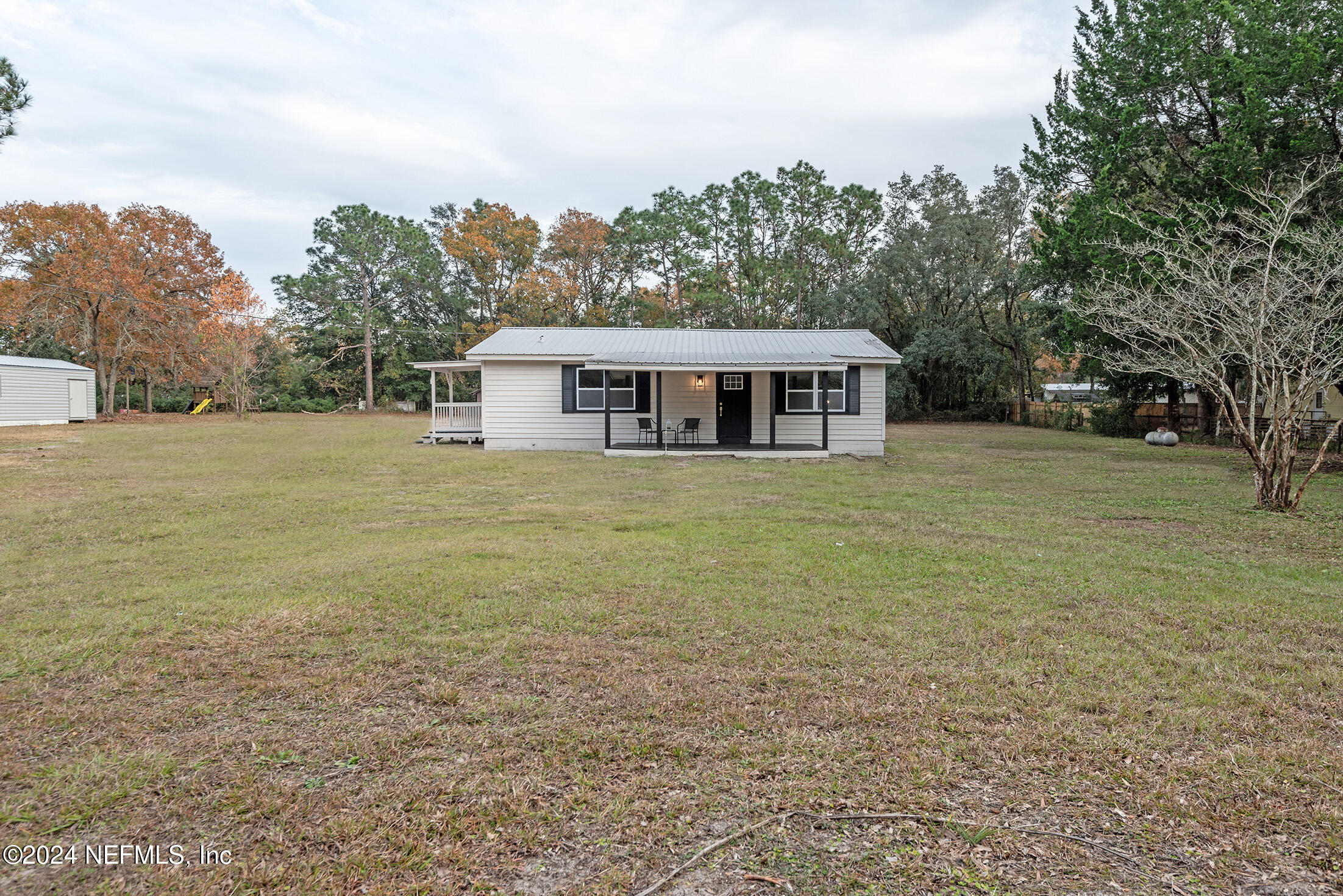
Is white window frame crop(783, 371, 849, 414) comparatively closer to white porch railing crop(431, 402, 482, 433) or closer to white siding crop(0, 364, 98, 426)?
white porch railing crop(431, 402, 482, 433)

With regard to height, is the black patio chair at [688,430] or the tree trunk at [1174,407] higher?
the tree trunk at [1174,407]

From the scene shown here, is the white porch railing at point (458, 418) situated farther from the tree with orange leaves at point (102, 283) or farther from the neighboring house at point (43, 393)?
the tree with orange leaves at point (102, 283)

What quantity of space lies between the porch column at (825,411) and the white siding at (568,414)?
1.33 ft

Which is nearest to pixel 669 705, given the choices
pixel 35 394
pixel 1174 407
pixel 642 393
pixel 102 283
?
pixel 642 393

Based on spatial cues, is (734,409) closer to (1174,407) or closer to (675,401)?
(675,401)

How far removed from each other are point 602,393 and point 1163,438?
1578 centimetres

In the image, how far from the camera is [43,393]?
80.6ft

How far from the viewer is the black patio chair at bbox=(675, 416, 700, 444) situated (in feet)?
56.2

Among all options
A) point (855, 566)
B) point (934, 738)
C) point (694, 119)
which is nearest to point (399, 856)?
point (934, 738)

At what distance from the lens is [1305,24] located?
542 inches

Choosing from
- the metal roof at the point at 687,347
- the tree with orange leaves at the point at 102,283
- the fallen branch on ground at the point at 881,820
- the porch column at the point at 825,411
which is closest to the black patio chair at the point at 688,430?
the metal roof at the point at 687,347

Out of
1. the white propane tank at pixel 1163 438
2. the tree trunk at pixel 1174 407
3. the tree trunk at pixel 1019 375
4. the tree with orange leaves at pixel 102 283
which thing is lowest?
the white propane tank at pixel 1163 438

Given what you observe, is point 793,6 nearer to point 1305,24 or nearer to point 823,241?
point 1305,24

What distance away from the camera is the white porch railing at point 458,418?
1947cm
